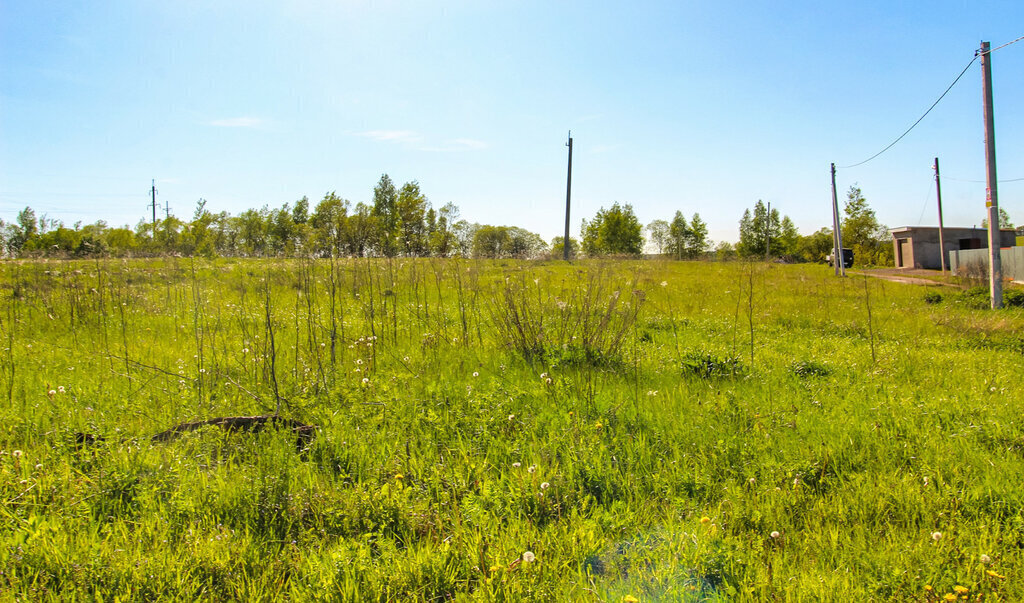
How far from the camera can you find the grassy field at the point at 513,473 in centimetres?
232

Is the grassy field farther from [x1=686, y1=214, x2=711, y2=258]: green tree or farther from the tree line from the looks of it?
[x1=686, y1=214, x2=711, y2=258]: green tree

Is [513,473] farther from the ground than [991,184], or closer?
closer

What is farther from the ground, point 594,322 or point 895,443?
point 594,322

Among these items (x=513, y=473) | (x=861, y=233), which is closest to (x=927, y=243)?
(x=861, y=233)

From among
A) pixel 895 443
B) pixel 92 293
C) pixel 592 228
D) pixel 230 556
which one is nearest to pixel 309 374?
pixel 230 556

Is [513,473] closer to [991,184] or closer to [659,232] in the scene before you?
[991,184]

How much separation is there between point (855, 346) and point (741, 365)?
8.47ft

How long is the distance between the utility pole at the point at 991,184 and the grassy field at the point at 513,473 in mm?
8459

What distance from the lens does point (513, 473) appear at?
317cm

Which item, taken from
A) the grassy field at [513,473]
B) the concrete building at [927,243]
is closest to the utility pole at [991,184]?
the grassy field at [513,473]

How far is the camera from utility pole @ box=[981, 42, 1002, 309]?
493 inches

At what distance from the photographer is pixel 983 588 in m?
2.26

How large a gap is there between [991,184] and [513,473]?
14.9 metres

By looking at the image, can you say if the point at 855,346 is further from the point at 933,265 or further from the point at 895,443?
the point at 933,265
